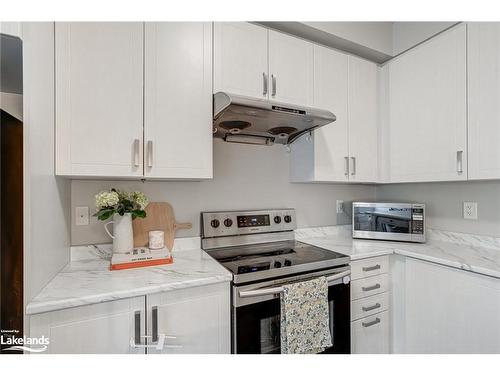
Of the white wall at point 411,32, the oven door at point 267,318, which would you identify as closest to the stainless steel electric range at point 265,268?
the oven door at point 267,318

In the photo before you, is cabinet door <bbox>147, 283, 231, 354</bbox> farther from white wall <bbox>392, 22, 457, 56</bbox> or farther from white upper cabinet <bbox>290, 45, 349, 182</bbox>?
white wall <bbox>392, 22, 457, 56</bbox>

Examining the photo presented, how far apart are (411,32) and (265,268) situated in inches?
75.5

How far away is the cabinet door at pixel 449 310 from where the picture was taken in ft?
4.22

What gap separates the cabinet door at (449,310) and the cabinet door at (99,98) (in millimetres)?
1706

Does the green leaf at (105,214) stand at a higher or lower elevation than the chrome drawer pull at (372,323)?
higher

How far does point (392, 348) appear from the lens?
1.70m

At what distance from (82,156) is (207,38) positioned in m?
0.88

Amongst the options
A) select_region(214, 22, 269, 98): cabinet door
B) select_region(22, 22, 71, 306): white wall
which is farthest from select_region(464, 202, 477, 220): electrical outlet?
select_region(22, 22, 71, 306): white wall

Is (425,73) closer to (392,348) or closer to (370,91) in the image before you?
(370,91)

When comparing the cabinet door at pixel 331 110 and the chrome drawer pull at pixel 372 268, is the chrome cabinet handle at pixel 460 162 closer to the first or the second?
the cabinet door at pixel 331 110

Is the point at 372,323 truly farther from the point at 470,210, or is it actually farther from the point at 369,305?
the point at 470,210

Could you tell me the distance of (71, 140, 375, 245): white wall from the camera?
4.79ft

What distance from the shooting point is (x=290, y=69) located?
5.40 ft

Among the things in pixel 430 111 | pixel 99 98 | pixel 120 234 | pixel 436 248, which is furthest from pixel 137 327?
pixel 430 111
